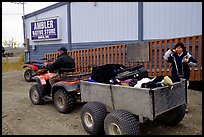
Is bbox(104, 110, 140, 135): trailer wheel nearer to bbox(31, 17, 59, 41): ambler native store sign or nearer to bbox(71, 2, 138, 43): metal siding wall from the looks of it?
bbox(71, 2, 138, 43): metal siding wall

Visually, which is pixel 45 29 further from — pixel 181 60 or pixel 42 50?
pixel 181 60

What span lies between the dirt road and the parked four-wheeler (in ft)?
0.81

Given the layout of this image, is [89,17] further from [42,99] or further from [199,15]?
[42,99]

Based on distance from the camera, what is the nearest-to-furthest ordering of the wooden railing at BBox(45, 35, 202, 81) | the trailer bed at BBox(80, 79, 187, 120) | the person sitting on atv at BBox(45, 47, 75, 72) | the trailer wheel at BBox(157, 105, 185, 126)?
the trailer bed at BBox(80, 79, 187, 120)
the trailer wheel at BBox(157, 105, 185, 126)
the person sitting on atv at BBox(45, 47, 75, 72)
the wooden railing at BBox(45, 35, 202, 81)

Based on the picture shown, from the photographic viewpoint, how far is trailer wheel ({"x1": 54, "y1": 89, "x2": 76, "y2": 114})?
16.3ft

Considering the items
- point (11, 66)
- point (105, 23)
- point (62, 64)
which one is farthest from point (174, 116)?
point (11, 66)

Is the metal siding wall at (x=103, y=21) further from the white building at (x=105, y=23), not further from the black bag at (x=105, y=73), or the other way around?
the black bag at (x=105, y=73)

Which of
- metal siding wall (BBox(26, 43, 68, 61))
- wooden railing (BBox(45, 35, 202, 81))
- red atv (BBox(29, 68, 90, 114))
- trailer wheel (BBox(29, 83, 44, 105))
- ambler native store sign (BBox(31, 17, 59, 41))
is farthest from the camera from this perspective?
metal siding wall (BBox(26, 43, 68, 61))

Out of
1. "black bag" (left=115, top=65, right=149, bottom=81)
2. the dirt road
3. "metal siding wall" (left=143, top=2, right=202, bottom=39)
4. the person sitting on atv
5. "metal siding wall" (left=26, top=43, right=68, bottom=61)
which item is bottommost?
the dirt road

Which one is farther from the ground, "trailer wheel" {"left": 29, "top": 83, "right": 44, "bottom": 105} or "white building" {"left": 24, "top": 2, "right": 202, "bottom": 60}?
"white building" {"left": 24, "top": 2, "right": 202, "bottom": 60}

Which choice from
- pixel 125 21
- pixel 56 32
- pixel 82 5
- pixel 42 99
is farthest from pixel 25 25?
pixel 42 99

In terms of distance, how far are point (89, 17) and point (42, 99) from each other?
7.31 metres

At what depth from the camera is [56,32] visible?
13594 mm

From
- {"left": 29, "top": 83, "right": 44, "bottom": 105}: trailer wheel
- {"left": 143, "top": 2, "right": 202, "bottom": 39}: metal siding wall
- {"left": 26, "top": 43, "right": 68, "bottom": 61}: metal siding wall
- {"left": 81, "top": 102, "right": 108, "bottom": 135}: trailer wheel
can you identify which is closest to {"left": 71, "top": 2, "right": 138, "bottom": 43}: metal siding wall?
{"left": 143, "top": 2, "right": 202, "bottom": 39}: metal siding wall
